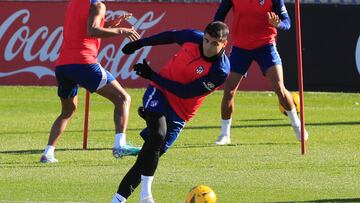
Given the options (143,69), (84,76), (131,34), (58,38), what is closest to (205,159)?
(84,76)

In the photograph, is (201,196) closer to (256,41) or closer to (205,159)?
(205,159)

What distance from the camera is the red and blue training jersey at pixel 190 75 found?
1095 cm

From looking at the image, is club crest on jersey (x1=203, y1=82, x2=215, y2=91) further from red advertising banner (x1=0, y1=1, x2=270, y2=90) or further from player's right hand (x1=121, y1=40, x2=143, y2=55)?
red advertising banner (x1=0, y1=1, x2=270, y2=90)

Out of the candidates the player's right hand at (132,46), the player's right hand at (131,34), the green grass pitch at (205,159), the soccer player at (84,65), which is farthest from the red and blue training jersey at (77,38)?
the player's right hand at (132,46)

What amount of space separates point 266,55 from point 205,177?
317 centimetres

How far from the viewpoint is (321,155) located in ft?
49.2

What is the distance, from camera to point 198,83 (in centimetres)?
1096

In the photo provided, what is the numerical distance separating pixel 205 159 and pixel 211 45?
4.05 metres

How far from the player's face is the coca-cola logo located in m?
13.5

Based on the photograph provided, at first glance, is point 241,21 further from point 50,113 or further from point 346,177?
point 50,113

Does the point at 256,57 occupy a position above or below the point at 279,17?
below

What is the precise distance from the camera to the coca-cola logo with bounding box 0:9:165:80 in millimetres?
24469

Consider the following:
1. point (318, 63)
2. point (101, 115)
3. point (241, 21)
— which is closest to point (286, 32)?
point (318, 63)

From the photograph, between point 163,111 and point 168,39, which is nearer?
point 163,111
